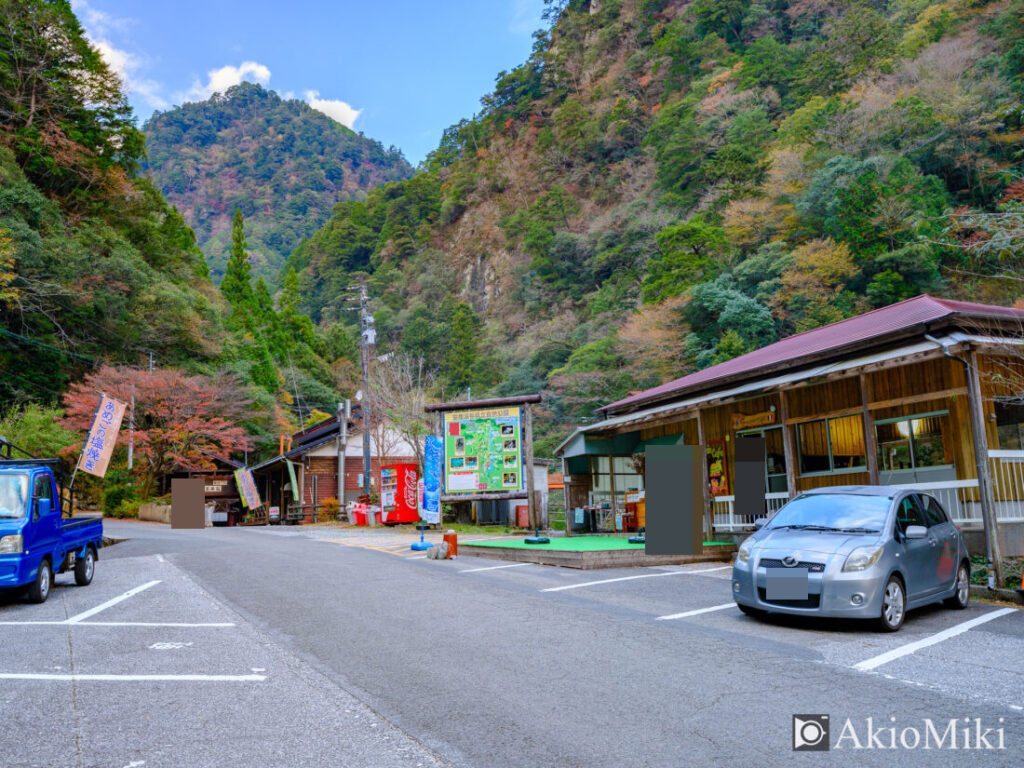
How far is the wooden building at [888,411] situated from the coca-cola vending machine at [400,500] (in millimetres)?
9565

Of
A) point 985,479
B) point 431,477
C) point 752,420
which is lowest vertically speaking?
point 985,479

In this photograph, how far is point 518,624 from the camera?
7195 millimetres

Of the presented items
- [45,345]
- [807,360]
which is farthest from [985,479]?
[45,345]

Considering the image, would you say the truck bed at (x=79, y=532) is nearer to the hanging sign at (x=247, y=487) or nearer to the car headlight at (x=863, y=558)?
the car headlight at (x=863, y=558)

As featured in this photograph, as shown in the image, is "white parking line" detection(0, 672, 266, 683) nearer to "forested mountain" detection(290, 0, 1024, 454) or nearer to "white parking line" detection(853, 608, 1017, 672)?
"white parking line" detection(853, 608, 1017, 672)

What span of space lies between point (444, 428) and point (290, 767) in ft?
59.9

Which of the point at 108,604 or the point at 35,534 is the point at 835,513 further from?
the point at 35,534

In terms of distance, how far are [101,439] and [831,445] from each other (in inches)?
697

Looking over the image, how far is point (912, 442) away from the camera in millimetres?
12555

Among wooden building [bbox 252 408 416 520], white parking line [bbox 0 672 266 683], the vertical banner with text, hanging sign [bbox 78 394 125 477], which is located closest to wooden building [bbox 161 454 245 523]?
wooden building [bbox 252 408 416 520]

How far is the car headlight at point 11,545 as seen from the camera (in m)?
8.48

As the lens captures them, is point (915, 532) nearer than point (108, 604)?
Yes

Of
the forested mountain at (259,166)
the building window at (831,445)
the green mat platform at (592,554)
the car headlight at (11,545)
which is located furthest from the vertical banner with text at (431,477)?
the forested mountain at (259,166)

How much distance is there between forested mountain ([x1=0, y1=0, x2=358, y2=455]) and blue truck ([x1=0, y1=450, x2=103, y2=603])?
2154 cm
